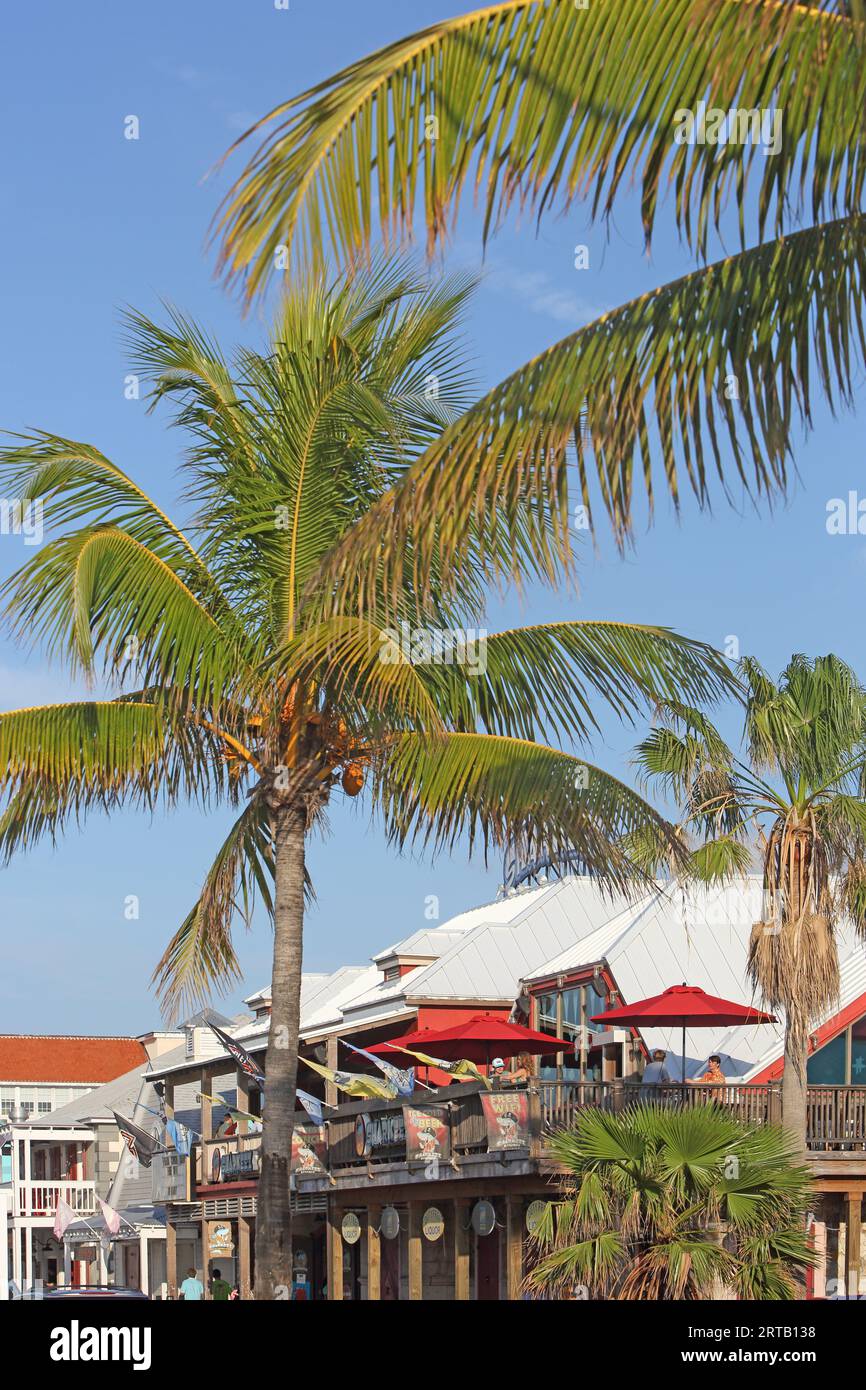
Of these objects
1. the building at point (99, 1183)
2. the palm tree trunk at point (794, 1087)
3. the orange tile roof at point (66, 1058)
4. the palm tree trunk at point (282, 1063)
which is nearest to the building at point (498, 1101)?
the palm tree trunk at point (794, 1087)

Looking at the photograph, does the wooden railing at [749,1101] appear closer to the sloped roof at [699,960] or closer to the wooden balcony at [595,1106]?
the wooden balcony at [595,1106]

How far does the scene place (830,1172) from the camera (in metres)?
22.4

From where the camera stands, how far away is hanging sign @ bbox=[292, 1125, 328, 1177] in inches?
1142

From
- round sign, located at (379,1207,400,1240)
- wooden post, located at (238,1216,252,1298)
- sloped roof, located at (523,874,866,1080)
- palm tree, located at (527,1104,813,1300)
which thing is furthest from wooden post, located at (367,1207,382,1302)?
palm tree, located at (527,1104,813,1300)

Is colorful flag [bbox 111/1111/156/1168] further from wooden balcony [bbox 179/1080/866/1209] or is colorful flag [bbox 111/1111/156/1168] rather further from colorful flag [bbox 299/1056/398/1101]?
wooden balcony [bbox 179/1080/866/1209]

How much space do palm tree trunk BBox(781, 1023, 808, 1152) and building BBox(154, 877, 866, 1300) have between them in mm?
468

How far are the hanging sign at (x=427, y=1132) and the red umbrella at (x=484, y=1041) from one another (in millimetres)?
1085

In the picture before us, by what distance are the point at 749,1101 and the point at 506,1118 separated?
3117mm

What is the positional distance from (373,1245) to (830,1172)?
8.93 meters

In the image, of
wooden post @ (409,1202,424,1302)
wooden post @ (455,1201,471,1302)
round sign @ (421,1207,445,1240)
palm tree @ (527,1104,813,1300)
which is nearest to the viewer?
palm tree @ (527,1104,813,1300)

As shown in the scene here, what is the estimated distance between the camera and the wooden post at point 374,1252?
28125 millimetres

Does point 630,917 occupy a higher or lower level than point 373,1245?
higher

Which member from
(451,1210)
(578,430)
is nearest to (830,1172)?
(451,1210)
